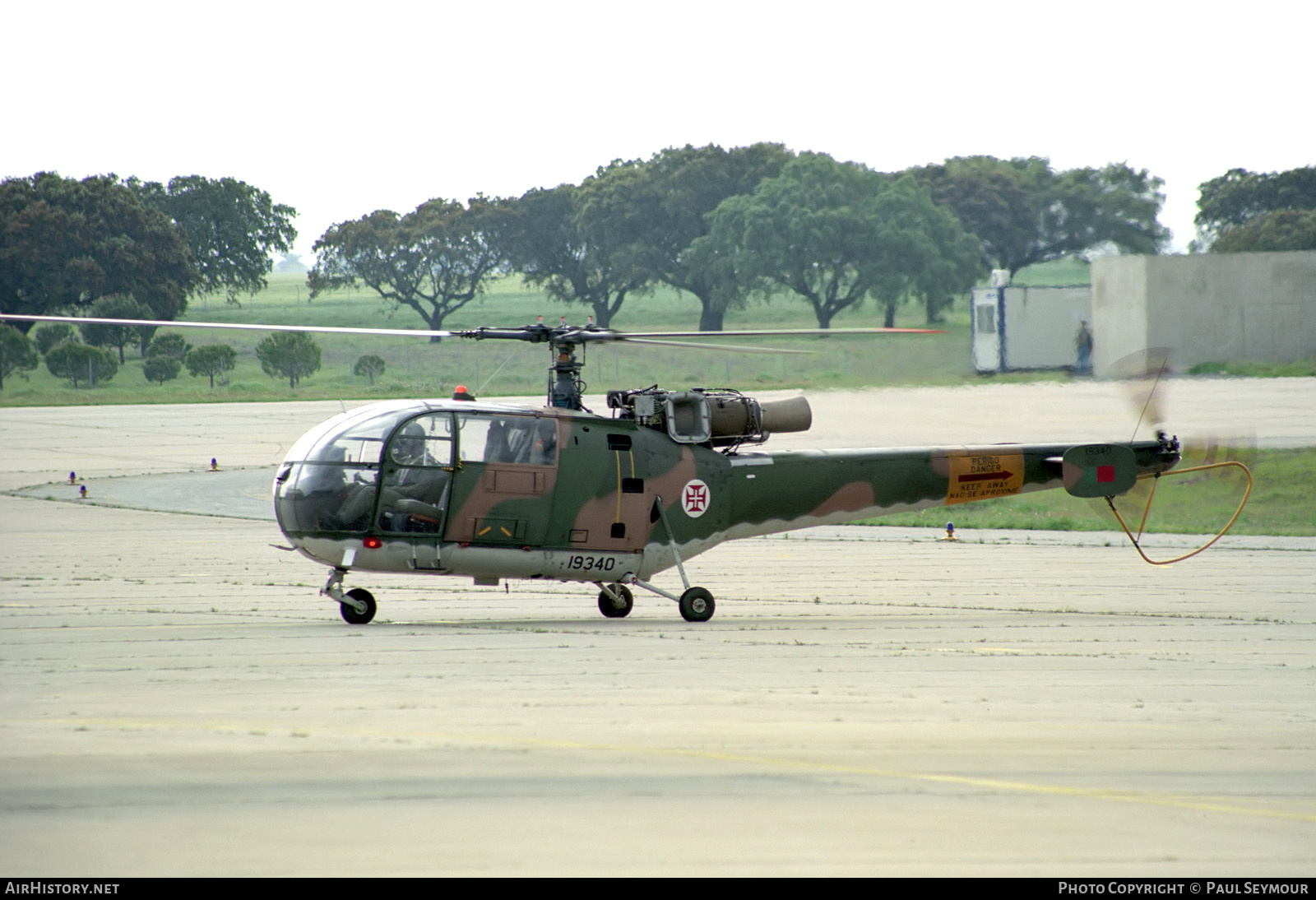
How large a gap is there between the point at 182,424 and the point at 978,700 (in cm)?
3809

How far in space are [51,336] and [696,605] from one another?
5349 centimetres

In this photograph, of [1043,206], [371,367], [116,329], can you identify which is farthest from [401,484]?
[116,329]

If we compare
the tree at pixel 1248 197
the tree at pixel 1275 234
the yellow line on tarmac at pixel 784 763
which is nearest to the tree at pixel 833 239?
the tree at pixel 1275 234

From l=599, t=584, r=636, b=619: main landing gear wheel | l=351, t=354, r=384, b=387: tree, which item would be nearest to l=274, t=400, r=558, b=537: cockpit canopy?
l=599, t=584, r=636, b=619: main landing gear wheel

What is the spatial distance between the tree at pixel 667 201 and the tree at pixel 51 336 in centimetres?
3574

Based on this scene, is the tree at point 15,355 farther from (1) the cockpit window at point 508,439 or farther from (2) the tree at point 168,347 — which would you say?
(1) the cockpit window at point 508,439

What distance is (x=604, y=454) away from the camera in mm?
13773

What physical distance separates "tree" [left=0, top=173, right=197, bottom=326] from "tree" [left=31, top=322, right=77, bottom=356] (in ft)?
4.80

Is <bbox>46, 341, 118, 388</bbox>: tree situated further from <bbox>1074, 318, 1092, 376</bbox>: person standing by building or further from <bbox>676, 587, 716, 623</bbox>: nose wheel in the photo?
<bbox>676, 587, 716, 623</bbox>: nose wheel

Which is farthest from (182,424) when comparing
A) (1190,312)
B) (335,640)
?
(335,640)

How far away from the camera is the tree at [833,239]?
6606 cm

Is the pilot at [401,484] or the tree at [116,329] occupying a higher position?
the tree at [116,329]

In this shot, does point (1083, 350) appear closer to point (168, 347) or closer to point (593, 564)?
point (593, 564)

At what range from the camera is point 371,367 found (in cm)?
6141
